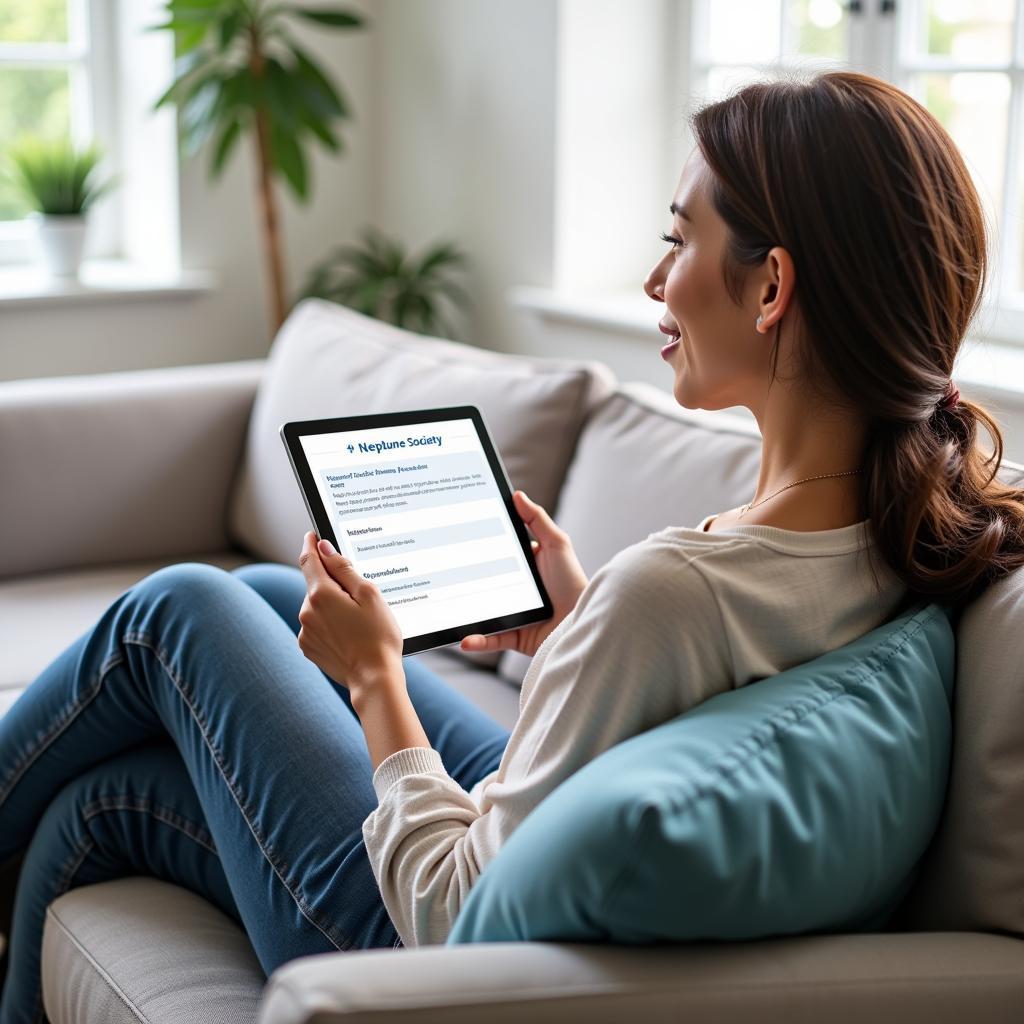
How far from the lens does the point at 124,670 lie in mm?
1384

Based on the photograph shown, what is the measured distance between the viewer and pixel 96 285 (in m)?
3.19

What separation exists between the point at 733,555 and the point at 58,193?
2.64 metres

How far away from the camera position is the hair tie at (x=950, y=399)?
104cm

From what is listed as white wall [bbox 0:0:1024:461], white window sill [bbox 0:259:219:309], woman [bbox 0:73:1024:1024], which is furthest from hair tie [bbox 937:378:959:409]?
white window sill [bbox 0:259:219:309]

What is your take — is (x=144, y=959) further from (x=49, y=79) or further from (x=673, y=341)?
(x=49, y=79)

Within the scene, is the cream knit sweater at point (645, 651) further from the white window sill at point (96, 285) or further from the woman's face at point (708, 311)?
the white window sill at point (96, 285)

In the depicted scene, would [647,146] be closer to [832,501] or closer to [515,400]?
[515,400]

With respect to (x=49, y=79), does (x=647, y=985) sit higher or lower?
lower

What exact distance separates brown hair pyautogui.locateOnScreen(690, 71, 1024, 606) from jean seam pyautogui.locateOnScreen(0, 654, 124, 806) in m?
0.75

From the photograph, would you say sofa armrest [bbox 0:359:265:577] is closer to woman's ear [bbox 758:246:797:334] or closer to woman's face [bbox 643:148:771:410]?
woman's face [bbox 643:148:771:410]

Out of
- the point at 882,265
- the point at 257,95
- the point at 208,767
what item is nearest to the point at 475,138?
the point at 257,95

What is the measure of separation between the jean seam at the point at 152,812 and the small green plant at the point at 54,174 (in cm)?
210

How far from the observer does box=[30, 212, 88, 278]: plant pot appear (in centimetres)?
314

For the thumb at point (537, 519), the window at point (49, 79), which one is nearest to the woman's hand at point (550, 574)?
the thumb at point (537, 519)
